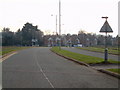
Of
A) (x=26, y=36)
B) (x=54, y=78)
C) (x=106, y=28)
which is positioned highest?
(x=26, y=36)

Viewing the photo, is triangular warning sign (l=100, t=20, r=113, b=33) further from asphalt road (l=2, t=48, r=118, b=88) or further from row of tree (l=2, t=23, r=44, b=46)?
row of tree (l=2, t=23, r=44, b=46)

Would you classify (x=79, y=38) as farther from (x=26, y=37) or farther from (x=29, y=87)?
(x=29, y=87)

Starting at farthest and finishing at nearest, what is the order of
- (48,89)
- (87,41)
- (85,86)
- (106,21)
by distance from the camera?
(87,41), (106,21), (85,86), (48,89)

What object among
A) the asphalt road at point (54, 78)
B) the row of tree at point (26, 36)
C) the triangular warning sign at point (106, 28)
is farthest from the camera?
Result: the row of tree at point (26, 36)

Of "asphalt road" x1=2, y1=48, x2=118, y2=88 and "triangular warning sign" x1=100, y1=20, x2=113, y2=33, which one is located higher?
"triangular warning sign" x1=100, y1=20, x2=113, y2=33

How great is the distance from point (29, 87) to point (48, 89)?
2.72ft

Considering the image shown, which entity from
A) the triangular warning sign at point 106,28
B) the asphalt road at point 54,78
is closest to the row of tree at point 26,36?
the triangular warning sign at point 106,28

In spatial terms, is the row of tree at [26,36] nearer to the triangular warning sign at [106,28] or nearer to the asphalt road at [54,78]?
the triangular warning sign at [106,28]

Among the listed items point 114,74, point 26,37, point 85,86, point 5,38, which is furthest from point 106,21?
point 26,37

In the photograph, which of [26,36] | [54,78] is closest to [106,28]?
[54,78]

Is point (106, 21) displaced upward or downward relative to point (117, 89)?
upward

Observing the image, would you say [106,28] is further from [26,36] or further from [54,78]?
[26,36]

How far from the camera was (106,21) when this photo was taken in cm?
2292

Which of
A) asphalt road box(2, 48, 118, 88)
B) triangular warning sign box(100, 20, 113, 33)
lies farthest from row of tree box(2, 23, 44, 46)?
asphalt road box(2, 48, 118, 88)
